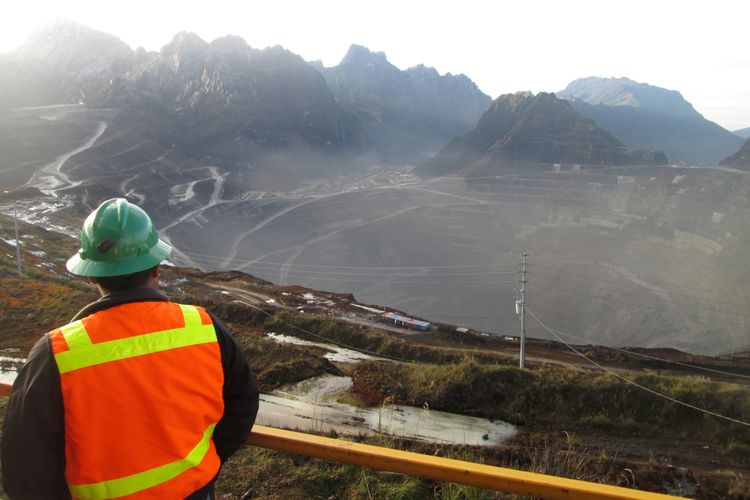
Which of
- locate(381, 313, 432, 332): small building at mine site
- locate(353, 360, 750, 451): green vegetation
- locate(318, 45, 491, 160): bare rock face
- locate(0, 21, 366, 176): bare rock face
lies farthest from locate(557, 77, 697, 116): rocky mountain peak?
locate(353, 360, 750, 451): green vegetation

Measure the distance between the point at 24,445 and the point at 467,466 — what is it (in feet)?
6.81

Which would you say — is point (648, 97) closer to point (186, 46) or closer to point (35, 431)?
point (186, 46)

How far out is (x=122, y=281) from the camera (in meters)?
2.20

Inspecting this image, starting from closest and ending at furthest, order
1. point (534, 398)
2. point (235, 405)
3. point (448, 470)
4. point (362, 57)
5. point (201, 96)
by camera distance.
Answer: point (235, 405)
point (448, 470)
point (534, 398)
point (201, 96)
point (362, 57)

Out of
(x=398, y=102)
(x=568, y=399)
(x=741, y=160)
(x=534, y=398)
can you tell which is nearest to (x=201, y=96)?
(x=398, y=102)

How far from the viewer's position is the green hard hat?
2211 millimetres

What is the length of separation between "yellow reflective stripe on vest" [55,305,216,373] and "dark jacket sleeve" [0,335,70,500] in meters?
0.08

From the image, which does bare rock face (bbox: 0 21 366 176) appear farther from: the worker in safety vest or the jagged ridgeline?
the worker in safety vest

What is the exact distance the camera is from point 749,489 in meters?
7.94

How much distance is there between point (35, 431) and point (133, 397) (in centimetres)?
37

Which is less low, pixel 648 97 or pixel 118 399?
pixel 648 97

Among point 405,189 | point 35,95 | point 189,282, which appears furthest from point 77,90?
point 189,282

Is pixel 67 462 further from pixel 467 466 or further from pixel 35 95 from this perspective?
pixel 35 95

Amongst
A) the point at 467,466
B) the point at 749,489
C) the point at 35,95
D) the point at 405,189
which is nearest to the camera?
the point at 467,466
